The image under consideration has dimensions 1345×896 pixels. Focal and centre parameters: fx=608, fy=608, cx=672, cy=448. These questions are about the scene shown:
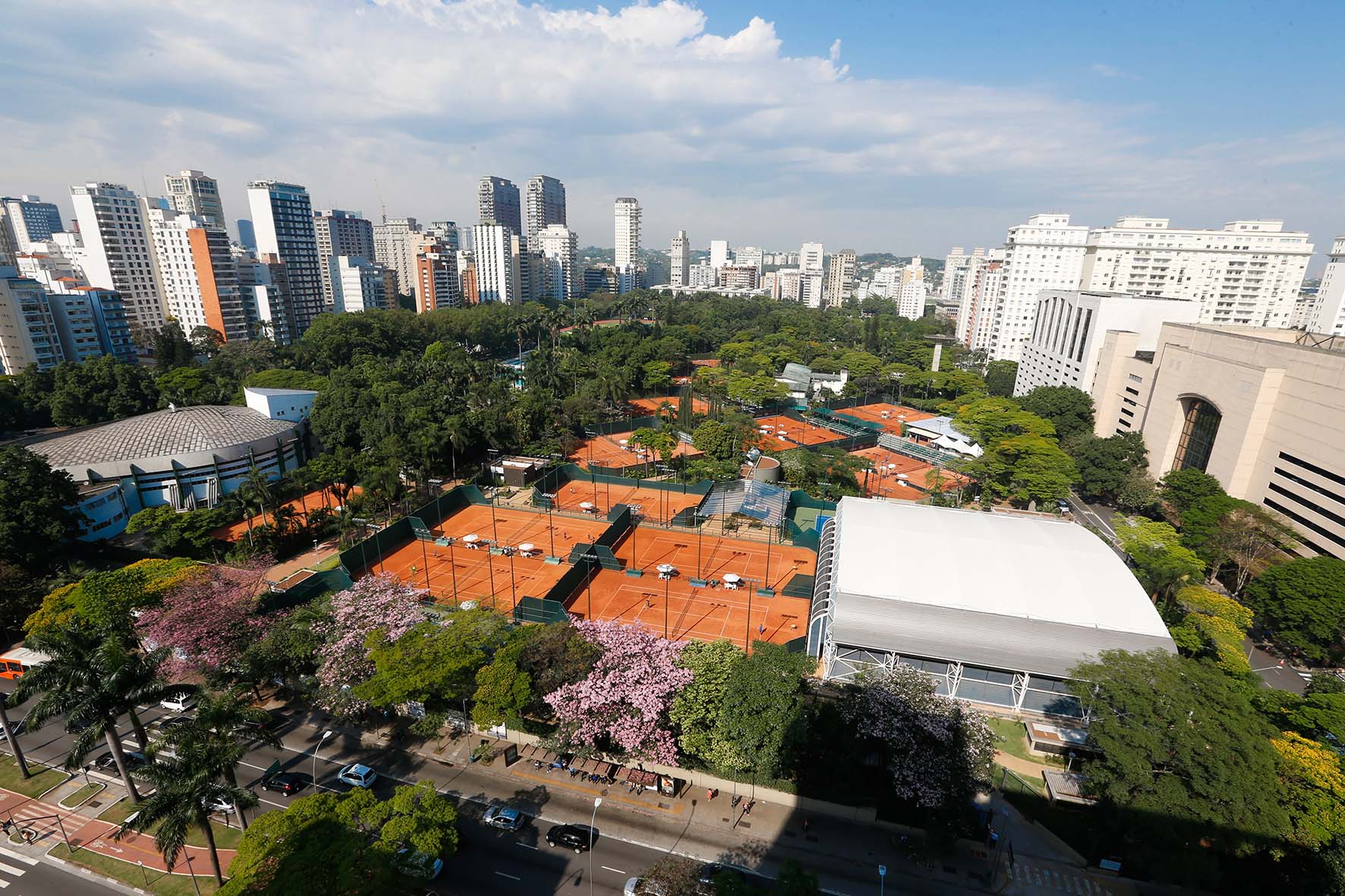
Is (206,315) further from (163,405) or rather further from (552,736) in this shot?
(552,736)

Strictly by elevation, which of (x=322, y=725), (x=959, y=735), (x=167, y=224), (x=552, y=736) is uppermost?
(x=167, y=224)

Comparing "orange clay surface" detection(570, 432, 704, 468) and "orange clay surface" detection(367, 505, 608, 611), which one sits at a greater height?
"orange clay surface" detection(570, 432, 704, 468)

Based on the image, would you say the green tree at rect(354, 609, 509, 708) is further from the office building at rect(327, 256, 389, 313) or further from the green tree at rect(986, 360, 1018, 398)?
the office building at rect(327, 256, 389, 313)

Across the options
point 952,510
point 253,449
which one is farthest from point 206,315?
point 952,510

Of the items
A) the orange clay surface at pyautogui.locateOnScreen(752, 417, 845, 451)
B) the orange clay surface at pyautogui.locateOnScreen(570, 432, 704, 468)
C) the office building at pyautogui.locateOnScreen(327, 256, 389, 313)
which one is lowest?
the orange clay surface at pyautogui.locateOnScreen(570, 432, 704, 468)

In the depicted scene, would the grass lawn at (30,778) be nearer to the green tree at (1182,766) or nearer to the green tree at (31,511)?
the green tree at (31,511)

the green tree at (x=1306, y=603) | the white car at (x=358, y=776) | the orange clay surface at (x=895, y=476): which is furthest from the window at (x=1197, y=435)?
the white car at (x=358, y=776)

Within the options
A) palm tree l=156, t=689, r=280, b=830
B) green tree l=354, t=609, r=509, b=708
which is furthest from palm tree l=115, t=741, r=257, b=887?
green tree l=354, t=609, r=509, b=708
